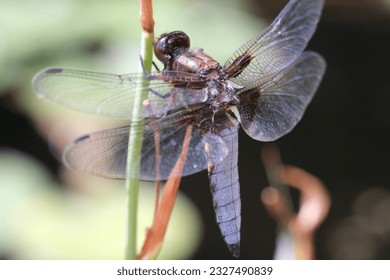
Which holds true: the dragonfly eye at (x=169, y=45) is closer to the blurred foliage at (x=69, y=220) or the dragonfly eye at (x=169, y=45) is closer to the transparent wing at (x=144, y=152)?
the transparent wing at (x=144, y=152)

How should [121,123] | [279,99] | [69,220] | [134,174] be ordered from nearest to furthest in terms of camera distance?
[134,174] < [279,99] < [69,220] < [121,123]

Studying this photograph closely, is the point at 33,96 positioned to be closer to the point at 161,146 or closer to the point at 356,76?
the point at 161,146

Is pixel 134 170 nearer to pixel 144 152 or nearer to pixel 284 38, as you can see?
pixel 144 152

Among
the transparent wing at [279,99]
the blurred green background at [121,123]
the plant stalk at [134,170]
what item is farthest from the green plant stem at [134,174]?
the blurred green background at [121,123]

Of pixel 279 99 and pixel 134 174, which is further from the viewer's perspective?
pixel 279 99

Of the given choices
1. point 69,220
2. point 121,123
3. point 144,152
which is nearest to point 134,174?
point 144,152

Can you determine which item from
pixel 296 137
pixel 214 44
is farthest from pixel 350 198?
pixel 214 44
